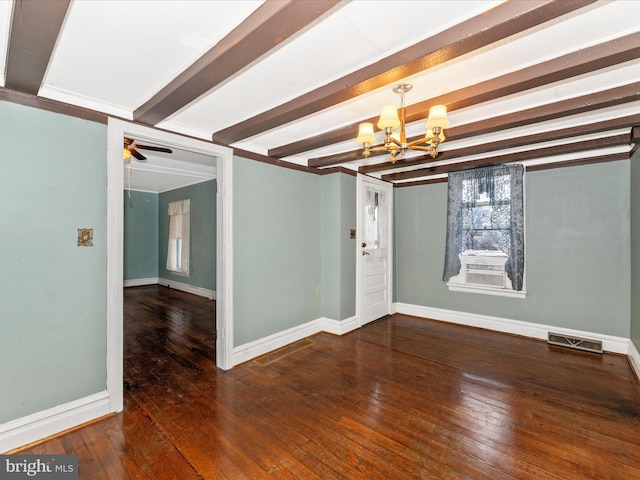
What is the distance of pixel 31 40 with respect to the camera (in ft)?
4.83

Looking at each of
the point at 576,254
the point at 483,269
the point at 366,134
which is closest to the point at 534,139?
the point at 576,254

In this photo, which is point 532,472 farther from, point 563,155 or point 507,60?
point 563,155

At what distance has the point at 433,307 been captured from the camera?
4.94 m

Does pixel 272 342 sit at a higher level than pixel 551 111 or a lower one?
lower

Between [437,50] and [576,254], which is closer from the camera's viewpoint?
[437,50]

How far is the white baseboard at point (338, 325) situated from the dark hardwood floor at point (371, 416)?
39 centimetres

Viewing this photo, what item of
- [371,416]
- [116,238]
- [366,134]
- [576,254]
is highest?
[366,134]

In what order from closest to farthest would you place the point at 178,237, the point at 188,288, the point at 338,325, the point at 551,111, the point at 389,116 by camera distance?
the point at 389,116, the point at 551,111, the point at 338,325, the point at 188,288, the point at 178,237

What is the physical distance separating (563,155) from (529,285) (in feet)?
5.62

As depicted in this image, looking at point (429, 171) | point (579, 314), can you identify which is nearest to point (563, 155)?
point (429, 171)

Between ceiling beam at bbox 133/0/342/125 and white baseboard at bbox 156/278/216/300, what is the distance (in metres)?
5.01

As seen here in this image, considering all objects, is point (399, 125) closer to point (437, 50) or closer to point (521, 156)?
point (437, 50)

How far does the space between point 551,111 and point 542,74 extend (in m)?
0.71

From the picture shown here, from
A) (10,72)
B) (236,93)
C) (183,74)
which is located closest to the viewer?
(10,72)
